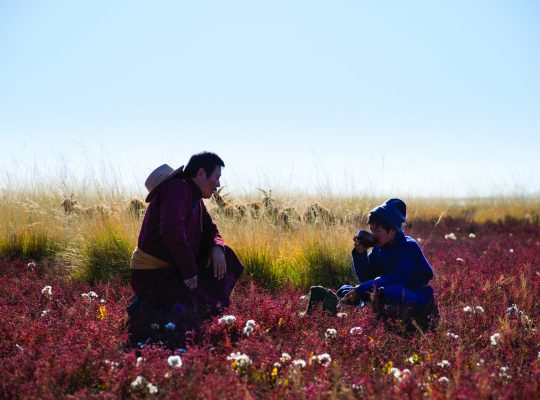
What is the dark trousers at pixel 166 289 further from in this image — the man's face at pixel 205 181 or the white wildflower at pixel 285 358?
the white wildflower at pixel 285 358

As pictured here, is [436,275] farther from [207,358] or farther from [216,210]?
[207,358]

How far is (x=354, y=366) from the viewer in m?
4.16

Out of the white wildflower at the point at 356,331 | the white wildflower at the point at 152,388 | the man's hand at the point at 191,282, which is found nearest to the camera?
the white wildflower at the point at 152,388

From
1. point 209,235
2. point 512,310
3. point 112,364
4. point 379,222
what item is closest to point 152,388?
point 112,364

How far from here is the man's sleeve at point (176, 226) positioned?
211 inches

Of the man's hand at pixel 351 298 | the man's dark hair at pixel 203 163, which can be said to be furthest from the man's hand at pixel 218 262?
the man's hand at pixel 351 298

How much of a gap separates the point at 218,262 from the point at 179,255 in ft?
1.89

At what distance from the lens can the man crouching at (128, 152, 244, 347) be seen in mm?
5367

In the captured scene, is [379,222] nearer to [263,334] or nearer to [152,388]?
[263,334]

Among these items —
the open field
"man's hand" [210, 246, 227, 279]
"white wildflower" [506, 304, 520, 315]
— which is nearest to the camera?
the open field

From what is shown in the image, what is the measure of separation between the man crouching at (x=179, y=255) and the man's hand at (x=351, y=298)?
121 centimetres

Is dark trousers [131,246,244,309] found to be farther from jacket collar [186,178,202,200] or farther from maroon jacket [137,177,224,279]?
jacket collar [186,178,202,200]

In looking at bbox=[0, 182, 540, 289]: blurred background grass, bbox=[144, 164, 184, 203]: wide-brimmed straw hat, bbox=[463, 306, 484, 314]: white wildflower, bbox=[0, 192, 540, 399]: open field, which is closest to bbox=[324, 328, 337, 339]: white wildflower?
bbox=[0, 192, 540, 399]: open field

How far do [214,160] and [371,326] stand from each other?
2182mm
